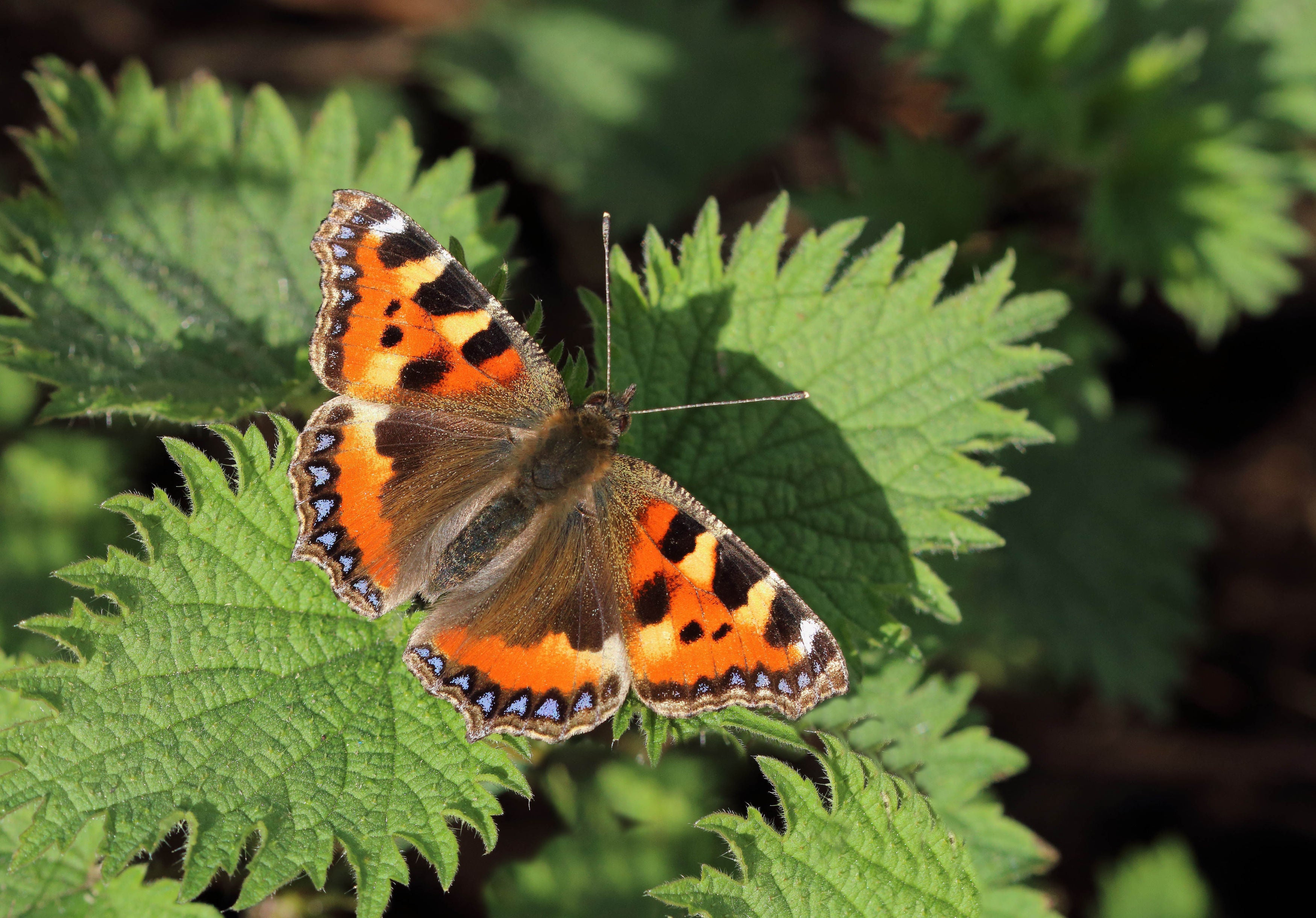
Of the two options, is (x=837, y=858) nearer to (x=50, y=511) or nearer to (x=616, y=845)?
(x=616, y=845)

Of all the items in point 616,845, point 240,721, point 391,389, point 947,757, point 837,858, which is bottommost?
point 616,845

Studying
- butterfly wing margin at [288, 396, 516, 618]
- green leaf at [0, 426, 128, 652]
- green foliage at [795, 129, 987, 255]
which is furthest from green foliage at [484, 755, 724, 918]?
green foliage at [795, 129, 987, 255]

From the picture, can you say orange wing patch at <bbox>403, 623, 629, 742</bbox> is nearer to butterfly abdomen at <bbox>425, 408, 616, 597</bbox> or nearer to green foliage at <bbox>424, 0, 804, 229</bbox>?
butterfly abdomen at <bbox>425, 408, 616, 597</bbox>

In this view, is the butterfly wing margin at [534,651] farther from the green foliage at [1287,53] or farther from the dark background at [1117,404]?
the green foliage at [1287,53]

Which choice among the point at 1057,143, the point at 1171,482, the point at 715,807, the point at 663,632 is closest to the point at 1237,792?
the point at 1171,482

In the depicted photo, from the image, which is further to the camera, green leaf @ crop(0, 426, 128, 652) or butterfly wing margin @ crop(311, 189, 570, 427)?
green leaf @ crop(0, 426, 128, 652)

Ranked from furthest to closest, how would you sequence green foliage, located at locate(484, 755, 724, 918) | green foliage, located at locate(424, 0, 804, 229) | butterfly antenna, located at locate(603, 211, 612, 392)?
1. green foliage, located at locate(424, 0, 804, 229)
2. green foliage, located at locate(484, 755, 724, 918)
3. butterfly antenna, located at locate(603, 211, 612, 392)

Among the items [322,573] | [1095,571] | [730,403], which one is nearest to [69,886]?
[322,573]
